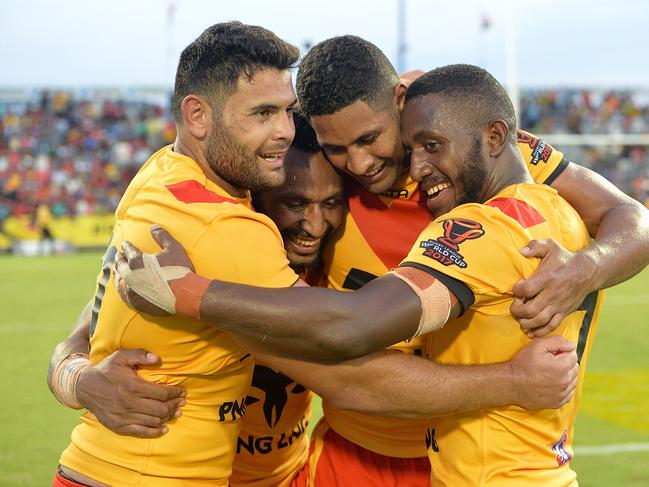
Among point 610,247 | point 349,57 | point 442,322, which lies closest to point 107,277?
point 442,322

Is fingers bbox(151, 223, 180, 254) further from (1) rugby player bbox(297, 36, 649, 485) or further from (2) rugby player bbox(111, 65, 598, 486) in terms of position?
(1) rugby player bbox(297, 36, 649, 485)

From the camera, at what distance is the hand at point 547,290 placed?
2.91m

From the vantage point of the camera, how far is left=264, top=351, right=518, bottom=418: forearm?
2.98m

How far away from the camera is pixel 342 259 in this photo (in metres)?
4.12

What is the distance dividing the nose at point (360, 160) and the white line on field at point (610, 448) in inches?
157

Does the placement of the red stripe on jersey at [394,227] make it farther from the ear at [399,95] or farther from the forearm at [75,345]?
the forearm at [75,345]

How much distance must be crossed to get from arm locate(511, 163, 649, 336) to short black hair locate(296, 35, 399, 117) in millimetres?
900

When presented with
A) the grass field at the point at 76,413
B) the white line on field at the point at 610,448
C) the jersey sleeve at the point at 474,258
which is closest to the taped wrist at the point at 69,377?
the jersey sleeve at the point at 474,258

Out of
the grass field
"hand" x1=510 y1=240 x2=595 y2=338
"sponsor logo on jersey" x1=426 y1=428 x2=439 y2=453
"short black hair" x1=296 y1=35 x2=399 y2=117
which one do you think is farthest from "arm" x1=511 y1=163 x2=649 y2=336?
the grass field

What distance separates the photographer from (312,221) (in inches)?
155

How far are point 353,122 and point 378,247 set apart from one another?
0.63m

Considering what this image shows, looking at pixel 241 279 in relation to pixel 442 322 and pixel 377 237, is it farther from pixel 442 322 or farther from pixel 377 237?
pixel 377 237

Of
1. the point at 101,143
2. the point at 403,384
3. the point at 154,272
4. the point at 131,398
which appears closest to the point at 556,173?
the point at 403,384

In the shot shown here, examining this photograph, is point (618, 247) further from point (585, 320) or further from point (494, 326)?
point (494, 326)
